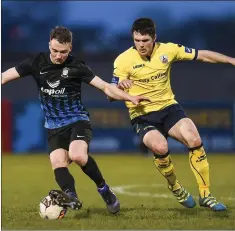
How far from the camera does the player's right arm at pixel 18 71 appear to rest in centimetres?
780

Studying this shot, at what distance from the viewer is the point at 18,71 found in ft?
25.7

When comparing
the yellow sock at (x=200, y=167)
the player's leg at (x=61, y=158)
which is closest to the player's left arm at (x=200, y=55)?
the yellow sock at (x=200, y=167)

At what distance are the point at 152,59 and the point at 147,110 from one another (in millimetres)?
600

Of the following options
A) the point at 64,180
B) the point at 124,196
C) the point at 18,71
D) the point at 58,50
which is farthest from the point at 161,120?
the point at 124,196

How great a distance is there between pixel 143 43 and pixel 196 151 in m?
1.37

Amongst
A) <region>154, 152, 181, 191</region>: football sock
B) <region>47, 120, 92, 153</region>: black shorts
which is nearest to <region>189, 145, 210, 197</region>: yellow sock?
<region>154, 152, 181, 191</region>: football sock

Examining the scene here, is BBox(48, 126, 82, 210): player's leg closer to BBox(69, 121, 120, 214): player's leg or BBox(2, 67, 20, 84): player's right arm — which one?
BBox(69, 121, 120, 214): player's leg

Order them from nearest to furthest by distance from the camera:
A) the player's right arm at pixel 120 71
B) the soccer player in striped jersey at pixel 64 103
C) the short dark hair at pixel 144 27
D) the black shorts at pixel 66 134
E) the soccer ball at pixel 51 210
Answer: the soccer ball at pixel 51 210, the soccer player in striped jersey at pixel 64 103, the black shorts at pixel 66 134, the short dark hair at pixel 144 27, the player's right arm at pixel 120 71

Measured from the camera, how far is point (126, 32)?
24750 millimetres

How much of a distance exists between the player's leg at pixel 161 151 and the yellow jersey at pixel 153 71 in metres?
0.26

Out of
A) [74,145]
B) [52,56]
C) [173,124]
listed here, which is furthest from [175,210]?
[52,56]

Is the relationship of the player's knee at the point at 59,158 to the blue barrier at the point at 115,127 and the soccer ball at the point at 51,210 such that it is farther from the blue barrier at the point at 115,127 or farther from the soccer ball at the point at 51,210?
the blue barrier at the point at 115,127

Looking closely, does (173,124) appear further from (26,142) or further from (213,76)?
(213,76)

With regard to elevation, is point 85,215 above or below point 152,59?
below
